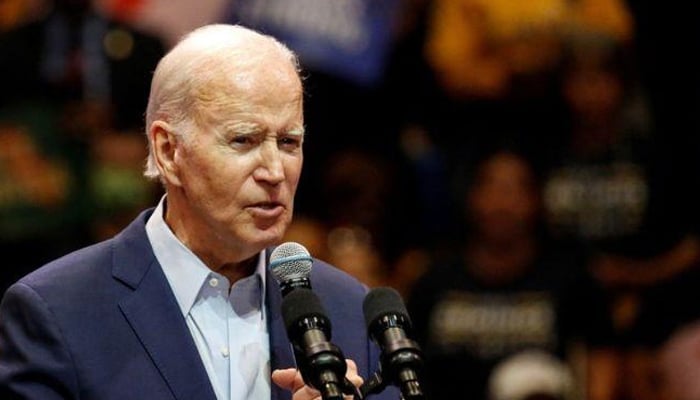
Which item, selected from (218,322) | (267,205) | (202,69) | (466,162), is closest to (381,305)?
(267,205)

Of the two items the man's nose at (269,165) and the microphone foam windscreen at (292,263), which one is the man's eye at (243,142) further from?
the microphone foam windscreen at (292,263)

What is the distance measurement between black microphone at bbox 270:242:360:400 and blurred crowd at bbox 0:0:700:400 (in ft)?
9.48

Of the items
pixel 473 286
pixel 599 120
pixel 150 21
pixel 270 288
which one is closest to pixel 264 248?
pixel 270 288

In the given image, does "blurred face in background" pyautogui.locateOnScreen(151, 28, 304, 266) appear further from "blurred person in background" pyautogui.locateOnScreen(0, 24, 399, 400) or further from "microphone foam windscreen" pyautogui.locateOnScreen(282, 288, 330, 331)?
"microphone foam windscreen" pyautogui.locateOnScreen(282, 288, 330, 331)

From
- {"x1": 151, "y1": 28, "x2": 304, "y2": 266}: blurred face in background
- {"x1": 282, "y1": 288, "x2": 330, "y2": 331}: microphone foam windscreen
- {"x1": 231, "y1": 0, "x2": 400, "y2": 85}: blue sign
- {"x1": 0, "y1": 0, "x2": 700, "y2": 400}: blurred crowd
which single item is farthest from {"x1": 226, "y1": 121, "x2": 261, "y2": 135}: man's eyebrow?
{"x1": 231, "y1": 0, "x2": 400, "y2": 85}: blue sign

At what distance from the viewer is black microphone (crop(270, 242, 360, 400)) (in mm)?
2978

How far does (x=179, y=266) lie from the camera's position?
3.52 meters

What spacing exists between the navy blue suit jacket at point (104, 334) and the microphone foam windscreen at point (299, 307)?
361 millimetres

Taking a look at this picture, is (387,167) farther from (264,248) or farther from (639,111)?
(264,248)

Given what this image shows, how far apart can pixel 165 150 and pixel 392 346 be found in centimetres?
74

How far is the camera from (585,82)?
7.12m

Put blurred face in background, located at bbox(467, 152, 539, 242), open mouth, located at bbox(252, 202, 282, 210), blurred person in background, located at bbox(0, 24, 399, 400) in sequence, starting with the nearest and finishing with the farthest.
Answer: blurred person in background, located at bbox(0, 24, 399, 400)
open mouth, located at bbox(252, 202, 282, 210)
blurred face in background, located at bbox(467, 152, 539, 242)

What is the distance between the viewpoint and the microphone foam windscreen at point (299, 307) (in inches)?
121

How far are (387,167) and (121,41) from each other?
4.15ft
